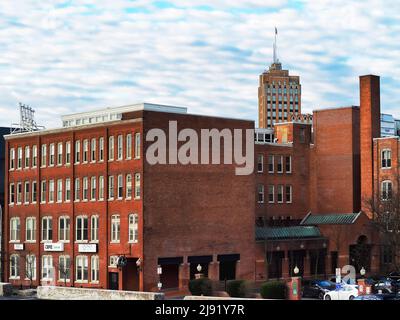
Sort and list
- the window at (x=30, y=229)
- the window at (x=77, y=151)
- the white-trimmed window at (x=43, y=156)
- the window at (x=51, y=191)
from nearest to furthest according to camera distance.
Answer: the window at (x=77, y=151) → the window at (x=51, y=191) → the white-trimmed window at (x=43, y=156) → the window at (x=30, y=229)

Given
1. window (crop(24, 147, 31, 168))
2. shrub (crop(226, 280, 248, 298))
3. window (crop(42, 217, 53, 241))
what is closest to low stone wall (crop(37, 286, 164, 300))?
shrub (crop(226, 280, 248, 298))

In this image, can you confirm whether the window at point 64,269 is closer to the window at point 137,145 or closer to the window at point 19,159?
the window at point 19,159

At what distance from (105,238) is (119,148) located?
818 cm

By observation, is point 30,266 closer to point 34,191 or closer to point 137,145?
point 34,191

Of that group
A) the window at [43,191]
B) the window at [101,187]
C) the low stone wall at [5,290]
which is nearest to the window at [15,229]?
the window at [43,191]

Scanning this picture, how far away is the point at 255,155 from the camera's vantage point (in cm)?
8512

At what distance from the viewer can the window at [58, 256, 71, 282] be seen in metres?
75.7

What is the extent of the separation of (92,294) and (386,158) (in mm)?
42015

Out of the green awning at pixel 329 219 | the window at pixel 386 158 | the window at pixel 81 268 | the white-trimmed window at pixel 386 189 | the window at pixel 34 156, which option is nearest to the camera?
the window at pixel 81 268

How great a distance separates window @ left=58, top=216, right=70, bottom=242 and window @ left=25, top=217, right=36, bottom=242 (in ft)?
14.7

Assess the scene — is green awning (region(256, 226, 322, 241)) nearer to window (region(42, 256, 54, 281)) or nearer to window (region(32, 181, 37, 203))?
window (region(42, 256, 54, 281))

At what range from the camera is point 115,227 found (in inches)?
2832

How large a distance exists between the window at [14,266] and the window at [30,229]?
8.01 feet

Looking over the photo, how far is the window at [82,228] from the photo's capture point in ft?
245
